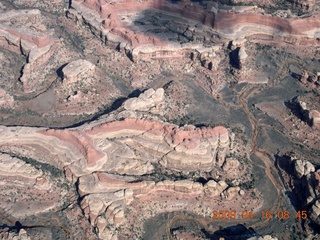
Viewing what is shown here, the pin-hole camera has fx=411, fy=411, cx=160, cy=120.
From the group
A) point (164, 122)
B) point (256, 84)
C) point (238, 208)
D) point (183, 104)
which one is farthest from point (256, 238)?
point (256, 84)

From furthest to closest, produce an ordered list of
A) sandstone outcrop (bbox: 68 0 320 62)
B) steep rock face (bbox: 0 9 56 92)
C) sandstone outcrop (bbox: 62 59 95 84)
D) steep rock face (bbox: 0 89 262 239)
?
1. sandstone outcrop (bbox: 68 0 320 62)
2. steep rock face (bbox: 0 9 56 92)
3. sandstone outcrop (bbox: 62 59 95 84)
4. steep rock face (bbox: 0 89 262 239)

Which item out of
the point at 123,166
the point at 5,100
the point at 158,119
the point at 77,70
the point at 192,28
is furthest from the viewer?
the point at 192,28

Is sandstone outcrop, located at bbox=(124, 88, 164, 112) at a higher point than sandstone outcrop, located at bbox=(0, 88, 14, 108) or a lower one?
higher

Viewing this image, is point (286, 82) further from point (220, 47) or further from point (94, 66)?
point (94, 66)

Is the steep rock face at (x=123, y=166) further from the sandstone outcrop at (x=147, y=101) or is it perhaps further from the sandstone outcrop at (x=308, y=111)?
the sandstone outcrop at (x=308, y=111)

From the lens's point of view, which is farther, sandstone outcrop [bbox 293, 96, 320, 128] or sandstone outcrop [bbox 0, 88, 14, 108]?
sandstone outcrop [bbox 0, 88, 14, 108]

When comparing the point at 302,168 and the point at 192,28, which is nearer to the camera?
the point at 302,168
